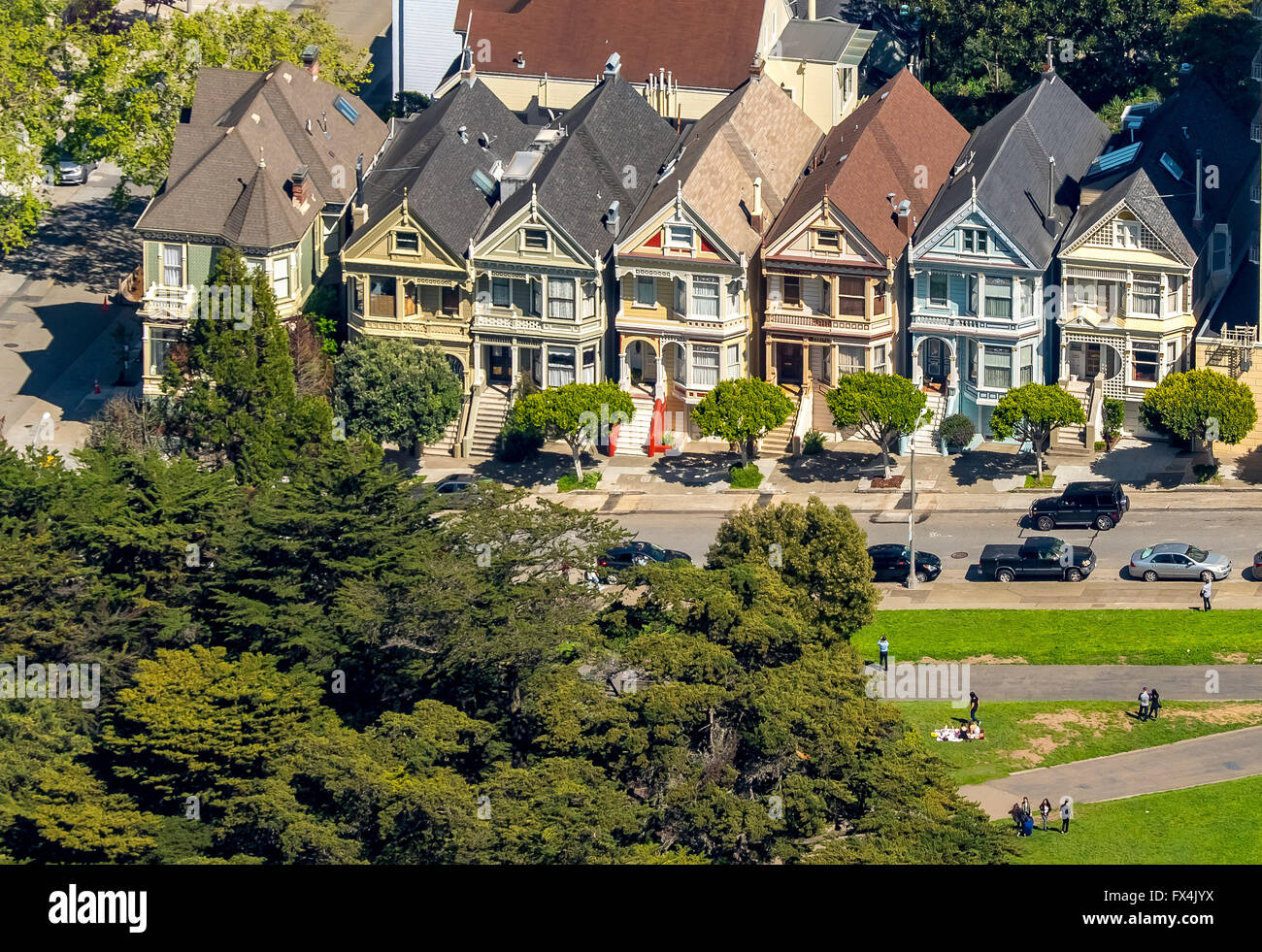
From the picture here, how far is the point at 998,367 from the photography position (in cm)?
11175

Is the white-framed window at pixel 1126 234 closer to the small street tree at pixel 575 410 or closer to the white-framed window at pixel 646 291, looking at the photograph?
the white-framed window at pixel 646 291

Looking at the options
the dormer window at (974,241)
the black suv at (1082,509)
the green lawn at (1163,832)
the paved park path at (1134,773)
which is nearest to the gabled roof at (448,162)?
the dormer window at (974,241)

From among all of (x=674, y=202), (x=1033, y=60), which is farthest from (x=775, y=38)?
(x=674, y=202)

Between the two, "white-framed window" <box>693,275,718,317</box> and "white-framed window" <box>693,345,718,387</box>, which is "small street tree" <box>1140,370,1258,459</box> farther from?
"white-framed window" <box>693,275,718,317</box>

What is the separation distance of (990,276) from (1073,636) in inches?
838

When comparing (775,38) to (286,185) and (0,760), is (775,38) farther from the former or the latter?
(0,760)

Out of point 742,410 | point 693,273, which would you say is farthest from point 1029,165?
point 742,410

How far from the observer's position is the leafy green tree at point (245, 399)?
10475 cm

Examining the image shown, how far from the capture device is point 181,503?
9356cm

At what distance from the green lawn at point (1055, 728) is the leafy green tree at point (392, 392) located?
29.2 meters

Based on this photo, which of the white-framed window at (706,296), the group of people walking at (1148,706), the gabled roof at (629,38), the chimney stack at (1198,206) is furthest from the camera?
the gabled roof at (629,38)

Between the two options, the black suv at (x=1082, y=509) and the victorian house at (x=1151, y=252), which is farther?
the victorian house at (x=1151, y=252)
